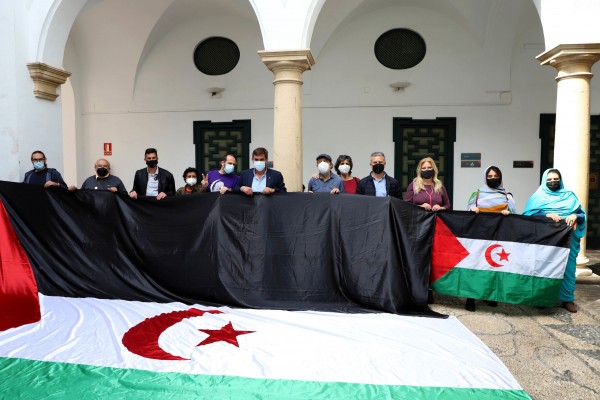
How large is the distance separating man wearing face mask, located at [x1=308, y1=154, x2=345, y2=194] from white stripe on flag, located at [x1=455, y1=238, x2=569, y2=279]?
156 centimetres

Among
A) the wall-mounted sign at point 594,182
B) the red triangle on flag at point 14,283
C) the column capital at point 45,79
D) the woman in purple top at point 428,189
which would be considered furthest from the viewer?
the wall-mounted sign at point 594,182

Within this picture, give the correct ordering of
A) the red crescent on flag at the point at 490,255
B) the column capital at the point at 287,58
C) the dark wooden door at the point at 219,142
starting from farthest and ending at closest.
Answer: the dark wooden door at the point at 219,142
the column capital at the point at 287,58
the red crescent on flag at the point at 490,255

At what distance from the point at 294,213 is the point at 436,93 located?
233 inches

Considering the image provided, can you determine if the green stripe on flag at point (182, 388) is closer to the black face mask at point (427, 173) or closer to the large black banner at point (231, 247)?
the large black banner at point (231, 247)

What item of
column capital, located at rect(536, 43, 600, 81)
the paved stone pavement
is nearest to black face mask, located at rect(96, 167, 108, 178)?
the paved stone pavement

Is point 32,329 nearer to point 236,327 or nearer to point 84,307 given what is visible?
point 84,307

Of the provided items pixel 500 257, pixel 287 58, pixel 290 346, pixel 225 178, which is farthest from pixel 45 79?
pixel 500 257

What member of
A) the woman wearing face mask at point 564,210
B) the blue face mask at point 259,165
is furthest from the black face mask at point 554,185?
the blue face mask at point 259,165

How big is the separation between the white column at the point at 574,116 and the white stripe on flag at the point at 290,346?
9.63 feet

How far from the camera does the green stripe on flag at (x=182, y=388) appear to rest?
9.16 ft

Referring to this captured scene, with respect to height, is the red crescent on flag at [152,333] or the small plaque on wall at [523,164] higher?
the small plaque on wall at [523,164]

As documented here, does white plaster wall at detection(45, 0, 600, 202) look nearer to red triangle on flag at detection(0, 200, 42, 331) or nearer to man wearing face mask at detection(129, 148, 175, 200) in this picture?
man wearing face mask at detection(129, 148, 175, 200)

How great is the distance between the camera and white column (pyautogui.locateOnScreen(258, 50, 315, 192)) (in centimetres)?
600

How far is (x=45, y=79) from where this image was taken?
6.56 meters
